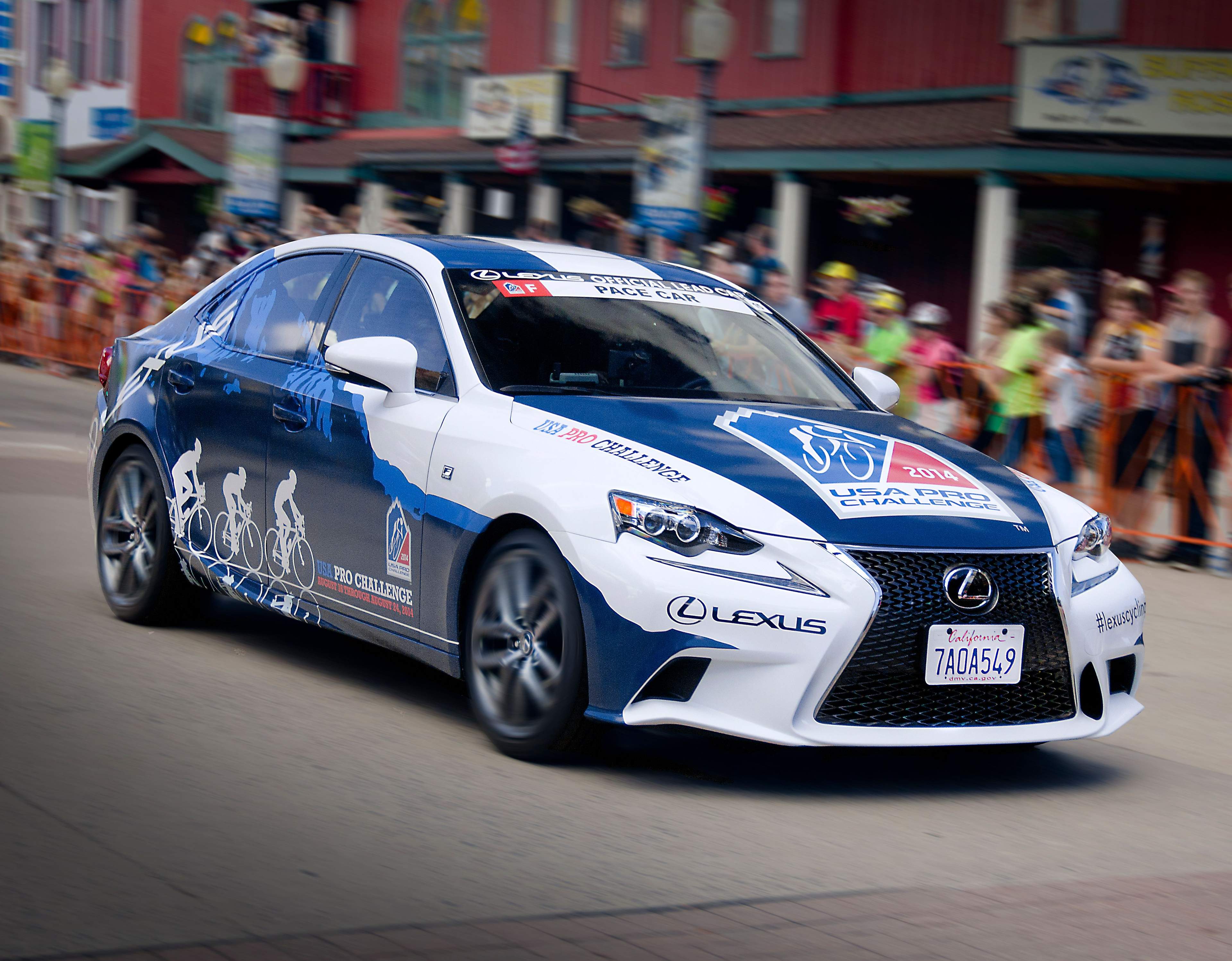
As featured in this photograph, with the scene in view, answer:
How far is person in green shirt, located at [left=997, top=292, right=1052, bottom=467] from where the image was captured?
1238cm

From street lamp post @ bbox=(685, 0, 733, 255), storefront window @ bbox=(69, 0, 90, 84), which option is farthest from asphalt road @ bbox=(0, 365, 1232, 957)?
storefront window @ bbox=(69, 0, 90, 84)

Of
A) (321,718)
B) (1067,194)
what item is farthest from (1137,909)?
(1067,194)

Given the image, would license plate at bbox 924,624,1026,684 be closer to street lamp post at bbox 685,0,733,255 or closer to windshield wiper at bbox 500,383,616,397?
windshield wiper at bbox 500,383,616,397

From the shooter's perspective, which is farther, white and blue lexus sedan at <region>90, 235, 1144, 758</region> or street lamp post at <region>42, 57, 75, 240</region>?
street lamp post at <region>42, 57, 75, 240</region>

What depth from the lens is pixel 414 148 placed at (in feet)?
106

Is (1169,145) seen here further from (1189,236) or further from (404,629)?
(404,629)

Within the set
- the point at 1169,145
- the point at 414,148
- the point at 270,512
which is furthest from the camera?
the point at 414,148

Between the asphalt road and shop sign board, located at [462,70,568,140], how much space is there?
21137 mm

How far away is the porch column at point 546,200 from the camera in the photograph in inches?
1143

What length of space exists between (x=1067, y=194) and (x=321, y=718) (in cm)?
1779

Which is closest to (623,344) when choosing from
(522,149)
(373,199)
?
(522,149)

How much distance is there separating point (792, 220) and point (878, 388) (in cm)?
1753

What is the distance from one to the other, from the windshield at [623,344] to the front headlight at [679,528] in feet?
3.06

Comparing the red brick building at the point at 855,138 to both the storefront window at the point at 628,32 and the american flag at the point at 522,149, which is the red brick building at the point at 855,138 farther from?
the american flag at the point at 522,149
